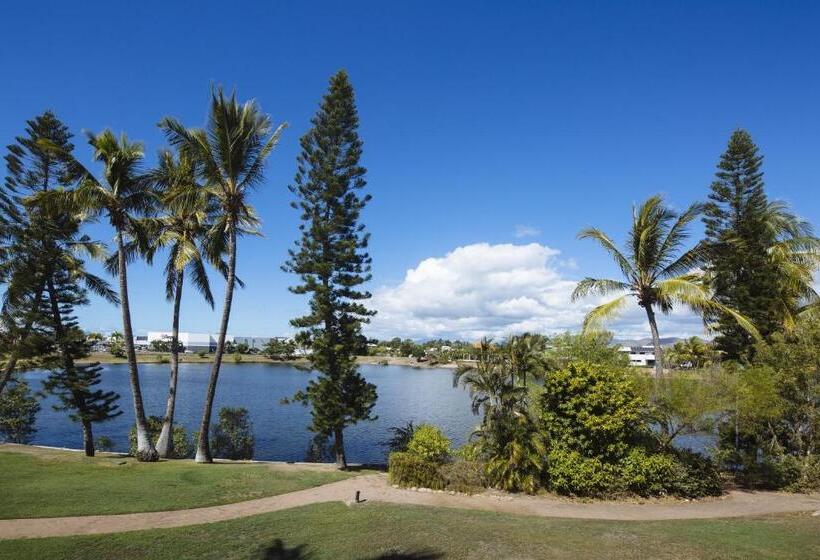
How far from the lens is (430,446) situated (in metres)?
14.3

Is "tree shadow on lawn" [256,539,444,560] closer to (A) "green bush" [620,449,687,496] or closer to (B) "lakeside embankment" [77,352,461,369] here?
(A) "green bush" [620,449,687,496]

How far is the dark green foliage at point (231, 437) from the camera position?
67.2 feet

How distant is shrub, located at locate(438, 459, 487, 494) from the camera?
40.6 feet

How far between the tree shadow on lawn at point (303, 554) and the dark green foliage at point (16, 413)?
65.7 ft

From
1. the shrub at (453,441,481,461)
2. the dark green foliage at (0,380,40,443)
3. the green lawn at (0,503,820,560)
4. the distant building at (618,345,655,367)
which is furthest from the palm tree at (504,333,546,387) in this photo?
the distant building at (618,345,655,367)

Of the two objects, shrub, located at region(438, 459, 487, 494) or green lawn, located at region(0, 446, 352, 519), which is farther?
shrub, located at region(438, 459, 487, 494)

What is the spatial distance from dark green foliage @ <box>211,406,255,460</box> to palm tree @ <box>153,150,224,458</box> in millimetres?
4678

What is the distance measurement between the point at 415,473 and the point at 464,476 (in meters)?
1.32

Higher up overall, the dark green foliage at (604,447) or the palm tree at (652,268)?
the palm tree at (652,268)

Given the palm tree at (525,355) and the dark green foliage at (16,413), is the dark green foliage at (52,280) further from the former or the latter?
the palm tree at (525,355)

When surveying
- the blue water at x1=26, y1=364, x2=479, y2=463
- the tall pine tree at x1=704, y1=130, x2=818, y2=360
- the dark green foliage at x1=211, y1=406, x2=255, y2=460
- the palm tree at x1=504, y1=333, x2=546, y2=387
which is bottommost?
the blue water at x1=26, y1=364, x2=479, y2=463

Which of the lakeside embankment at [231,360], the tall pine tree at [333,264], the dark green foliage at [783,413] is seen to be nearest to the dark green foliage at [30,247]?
the tall pine tree at [333,264]

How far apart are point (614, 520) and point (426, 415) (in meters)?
27.1

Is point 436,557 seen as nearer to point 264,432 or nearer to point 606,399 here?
point 606,399
